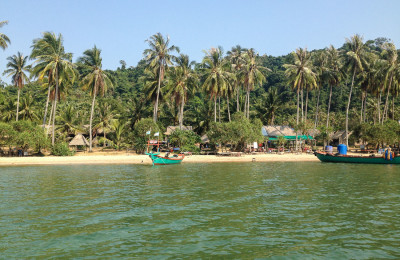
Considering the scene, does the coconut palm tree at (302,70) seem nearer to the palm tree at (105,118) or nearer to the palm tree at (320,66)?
the palm tree at (320,66)

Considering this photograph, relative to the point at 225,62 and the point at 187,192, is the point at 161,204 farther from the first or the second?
the point at 225,62

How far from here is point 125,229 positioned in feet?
37.1

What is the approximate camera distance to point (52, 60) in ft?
149

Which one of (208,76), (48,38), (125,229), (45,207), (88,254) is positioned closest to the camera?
(88,254)

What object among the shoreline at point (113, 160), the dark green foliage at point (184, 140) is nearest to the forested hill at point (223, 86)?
the dark green foliage at point (184, 140)

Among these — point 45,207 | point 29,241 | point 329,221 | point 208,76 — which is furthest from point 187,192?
point 208,76

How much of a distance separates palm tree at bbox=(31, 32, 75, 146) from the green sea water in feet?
90.1

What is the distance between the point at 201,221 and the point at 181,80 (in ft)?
138

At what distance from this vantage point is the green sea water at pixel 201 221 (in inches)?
362

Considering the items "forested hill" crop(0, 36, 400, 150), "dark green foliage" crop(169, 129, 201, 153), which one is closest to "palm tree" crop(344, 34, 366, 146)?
"forested hill" crop(0, 36, 400, 150)

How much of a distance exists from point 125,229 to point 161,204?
14.0ft

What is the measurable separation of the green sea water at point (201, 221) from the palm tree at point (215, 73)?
31228 mm

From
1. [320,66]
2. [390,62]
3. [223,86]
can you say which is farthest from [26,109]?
[390,62]

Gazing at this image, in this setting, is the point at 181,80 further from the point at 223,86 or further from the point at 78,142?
the point at 78,142
